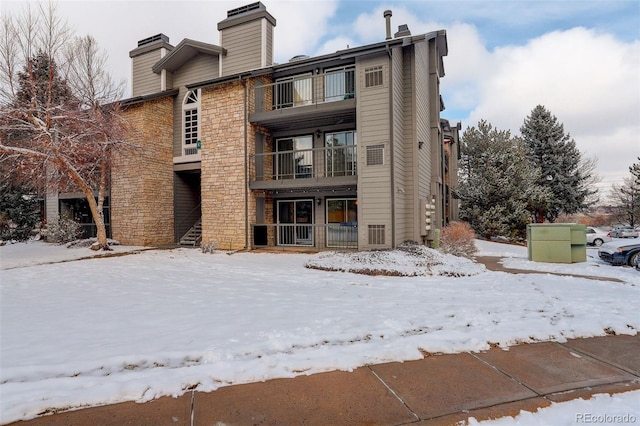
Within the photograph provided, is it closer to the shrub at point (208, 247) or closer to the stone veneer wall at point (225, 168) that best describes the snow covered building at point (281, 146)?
the stone veneer wall at point (225, 168)

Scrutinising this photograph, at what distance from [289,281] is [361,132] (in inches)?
257

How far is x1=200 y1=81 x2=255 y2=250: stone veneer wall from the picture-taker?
44.4 feet

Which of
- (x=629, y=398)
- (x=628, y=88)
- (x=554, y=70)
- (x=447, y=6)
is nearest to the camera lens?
(x=629, y=398)

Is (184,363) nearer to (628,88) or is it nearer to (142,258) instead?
(142,258)

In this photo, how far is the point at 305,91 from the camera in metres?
13.7

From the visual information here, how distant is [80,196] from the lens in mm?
18266

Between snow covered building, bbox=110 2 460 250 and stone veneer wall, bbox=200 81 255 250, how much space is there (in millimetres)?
52

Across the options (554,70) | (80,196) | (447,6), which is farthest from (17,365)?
(554,70)

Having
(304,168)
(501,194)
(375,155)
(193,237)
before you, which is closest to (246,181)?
(304,168)

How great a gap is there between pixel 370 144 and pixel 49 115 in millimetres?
12158

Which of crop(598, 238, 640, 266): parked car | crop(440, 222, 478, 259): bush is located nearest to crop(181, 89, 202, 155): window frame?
crop(440, 222, 478, 259): bush

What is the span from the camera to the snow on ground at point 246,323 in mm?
3008

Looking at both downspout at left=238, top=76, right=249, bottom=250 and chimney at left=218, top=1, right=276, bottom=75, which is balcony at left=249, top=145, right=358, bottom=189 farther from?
chimney at left=218, top=1, right=276, bottom=75

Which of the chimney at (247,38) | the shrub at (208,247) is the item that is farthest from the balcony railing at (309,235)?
the chimney at (247,38)
